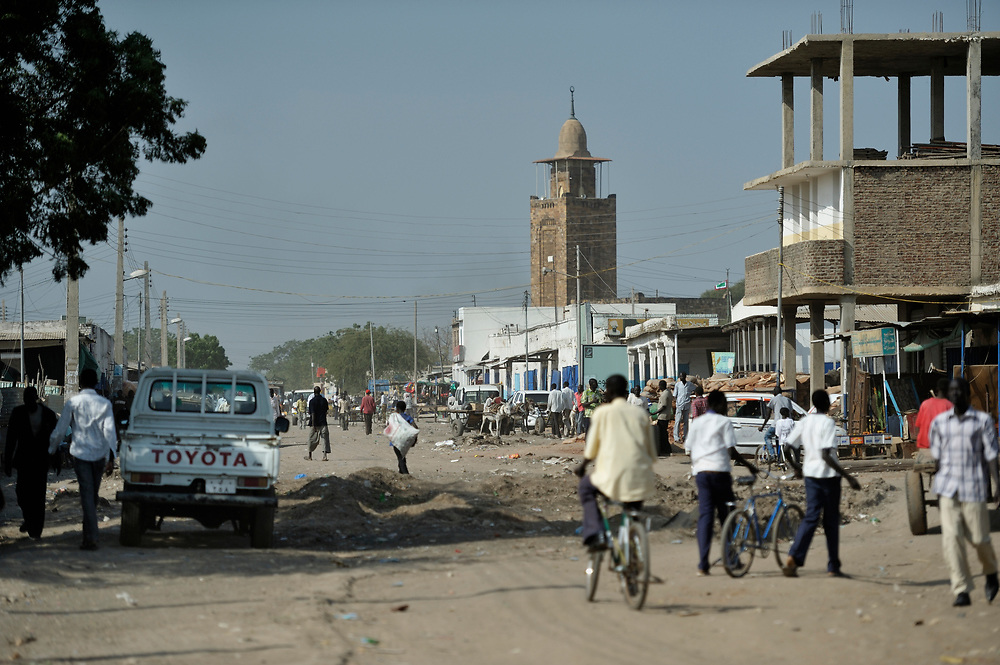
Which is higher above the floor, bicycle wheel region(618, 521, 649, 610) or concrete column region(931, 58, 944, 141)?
concrete column region(931, 58, 944, 141)

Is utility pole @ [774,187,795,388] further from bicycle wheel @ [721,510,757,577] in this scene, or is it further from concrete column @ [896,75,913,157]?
bicycle wheel @ [721,510,757,577]

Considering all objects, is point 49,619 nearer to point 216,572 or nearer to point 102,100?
point 216,572

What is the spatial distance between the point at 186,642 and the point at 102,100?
323 inches

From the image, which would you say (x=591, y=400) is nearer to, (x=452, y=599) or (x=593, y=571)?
(x=452, y=599)

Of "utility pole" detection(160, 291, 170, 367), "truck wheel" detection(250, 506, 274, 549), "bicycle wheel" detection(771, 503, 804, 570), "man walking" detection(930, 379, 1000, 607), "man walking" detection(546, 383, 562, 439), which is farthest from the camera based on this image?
"utility pole" detection(160, 291, 170, 367)

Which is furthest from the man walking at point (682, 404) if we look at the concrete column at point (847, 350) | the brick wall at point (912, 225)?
the brick wall at point (912, 225)

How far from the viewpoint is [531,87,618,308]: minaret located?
10688 cm

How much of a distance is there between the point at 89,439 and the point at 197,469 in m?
1.16

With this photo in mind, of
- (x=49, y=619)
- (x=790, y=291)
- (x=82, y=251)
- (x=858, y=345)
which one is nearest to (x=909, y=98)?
(x=790, y=291)

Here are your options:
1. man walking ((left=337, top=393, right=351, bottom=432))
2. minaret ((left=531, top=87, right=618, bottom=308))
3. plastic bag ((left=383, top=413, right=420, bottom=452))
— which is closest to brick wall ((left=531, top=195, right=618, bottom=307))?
minaret ((left=531, top=87, right=618, bottom=308))

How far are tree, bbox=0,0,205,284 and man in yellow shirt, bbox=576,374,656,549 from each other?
7.84 metres

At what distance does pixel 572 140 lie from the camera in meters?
110

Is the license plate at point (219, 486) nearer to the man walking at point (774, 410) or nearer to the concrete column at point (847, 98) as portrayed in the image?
the man walking at point (774, 410)

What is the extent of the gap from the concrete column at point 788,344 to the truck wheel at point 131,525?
22.9m
